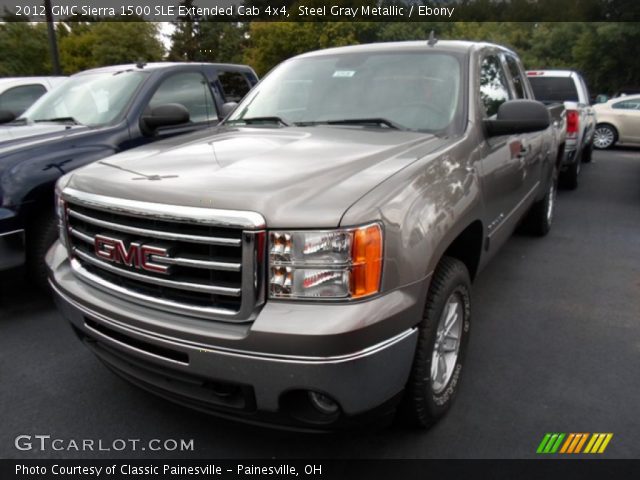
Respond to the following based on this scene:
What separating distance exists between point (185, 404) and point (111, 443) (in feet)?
2.01

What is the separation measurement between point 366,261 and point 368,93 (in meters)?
1.70

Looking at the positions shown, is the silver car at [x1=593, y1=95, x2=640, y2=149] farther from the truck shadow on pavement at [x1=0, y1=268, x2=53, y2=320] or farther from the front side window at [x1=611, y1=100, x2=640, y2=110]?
the truck shadow on pavement at [x1=0, y1=268, x2=53, y2=320]

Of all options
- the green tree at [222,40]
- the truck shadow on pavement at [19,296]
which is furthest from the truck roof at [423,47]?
the green tree at [222,40]

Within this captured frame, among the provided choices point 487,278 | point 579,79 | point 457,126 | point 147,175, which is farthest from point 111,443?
point 579,79

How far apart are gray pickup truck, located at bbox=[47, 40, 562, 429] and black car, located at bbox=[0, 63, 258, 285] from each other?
3.62 feet

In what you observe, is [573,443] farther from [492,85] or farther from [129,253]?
[492,85]

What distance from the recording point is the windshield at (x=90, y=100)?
4750 millimetres

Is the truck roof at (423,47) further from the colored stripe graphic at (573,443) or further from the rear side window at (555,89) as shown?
the rear side window at (555,89)

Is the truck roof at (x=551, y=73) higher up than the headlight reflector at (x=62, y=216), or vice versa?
the truck roof at (x=551, y=73)

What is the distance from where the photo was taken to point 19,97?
7.43 m

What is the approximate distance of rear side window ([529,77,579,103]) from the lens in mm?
9305

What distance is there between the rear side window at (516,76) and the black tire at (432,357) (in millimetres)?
→ 2374

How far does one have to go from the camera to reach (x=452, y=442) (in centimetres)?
252

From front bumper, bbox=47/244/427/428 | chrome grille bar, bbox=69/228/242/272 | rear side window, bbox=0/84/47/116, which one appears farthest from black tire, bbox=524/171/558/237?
rear side window, bbox=0/84/47/116
